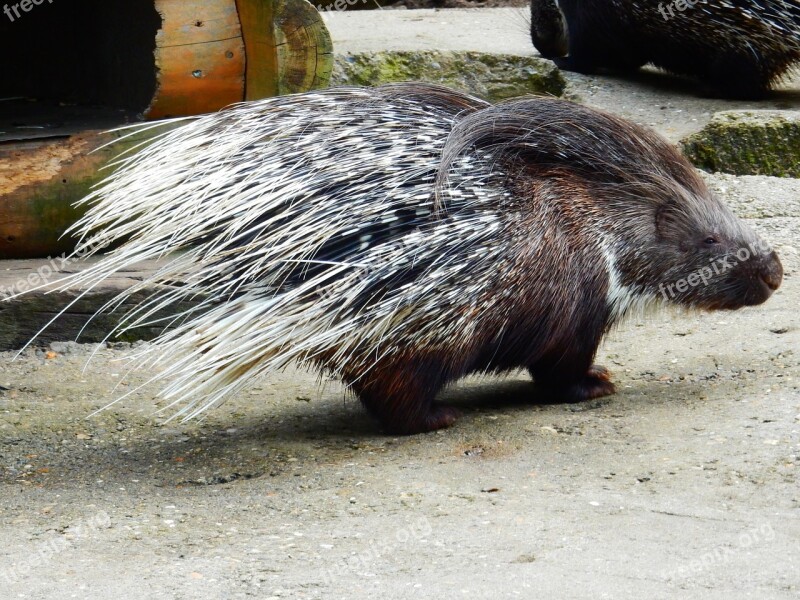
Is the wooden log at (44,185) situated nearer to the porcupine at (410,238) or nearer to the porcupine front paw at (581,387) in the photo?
the porcupine at (410,238)

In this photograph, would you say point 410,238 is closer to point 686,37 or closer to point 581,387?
point 581,387

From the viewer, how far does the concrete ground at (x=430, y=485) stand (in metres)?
2.33

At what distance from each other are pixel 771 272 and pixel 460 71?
377cm

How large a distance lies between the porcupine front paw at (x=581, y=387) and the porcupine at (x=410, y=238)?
0.6 inches

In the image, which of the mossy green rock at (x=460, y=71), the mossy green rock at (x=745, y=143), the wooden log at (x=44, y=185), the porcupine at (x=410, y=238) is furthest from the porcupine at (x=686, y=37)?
the wooden log at (x=44, y=185)

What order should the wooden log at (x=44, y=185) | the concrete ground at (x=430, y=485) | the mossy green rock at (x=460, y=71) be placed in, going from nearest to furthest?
1. the concrete ground at (x=430, y=485)
2. the wooden log at (x=44, y=185)
3. the mossy green rock at (x=460, y=71)

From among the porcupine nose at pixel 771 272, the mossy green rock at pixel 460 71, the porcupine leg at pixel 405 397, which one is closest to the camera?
the porcupine leg at pixel 405 397

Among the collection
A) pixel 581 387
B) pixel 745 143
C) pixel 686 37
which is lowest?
pixel 581 387

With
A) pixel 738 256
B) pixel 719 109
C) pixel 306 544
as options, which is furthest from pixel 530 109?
pixel 719 109

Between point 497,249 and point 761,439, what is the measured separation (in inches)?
37.6

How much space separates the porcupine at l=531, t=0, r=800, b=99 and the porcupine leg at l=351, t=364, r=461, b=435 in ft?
14.3

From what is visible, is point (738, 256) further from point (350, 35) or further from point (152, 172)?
point (350, 35)

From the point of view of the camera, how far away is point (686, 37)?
22.5ft

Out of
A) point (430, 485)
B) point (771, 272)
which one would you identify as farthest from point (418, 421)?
point (771, 272)
